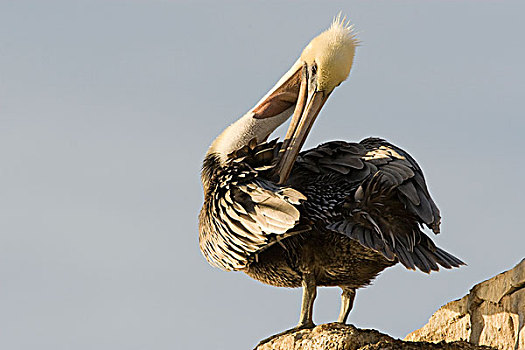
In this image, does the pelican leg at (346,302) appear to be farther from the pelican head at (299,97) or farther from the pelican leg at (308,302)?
the pelican head at (299,97)

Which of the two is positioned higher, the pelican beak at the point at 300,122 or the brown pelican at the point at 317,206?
the pelican beak at the point at 300,122

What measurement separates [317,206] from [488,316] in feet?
5.13

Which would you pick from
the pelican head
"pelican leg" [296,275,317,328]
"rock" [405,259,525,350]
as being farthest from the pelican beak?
"rock" [405,259,525,350]

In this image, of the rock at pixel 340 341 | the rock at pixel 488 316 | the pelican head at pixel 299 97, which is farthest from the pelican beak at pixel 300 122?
the rock at pixel 488 316

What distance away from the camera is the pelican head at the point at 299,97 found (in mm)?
6684

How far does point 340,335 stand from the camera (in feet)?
18.9

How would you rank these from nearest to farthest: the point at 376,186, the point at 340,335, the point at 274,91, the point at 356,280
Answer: the point at 340,335
the point at 376,186
the point at 356,280
the point at 274,91

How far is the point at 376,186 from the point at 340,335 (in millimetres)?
1102

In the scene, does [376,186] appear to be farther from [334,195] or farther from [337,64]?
[337,64]

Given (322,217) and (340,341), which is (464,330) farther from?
(322,217)

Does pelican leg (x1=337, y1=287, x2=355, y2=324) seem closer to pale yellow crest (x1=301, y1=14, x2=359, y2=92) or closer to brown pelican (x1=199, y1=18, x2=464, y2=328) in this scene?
brown pelican (x1=199, y1=18, x2=464, y2=328)

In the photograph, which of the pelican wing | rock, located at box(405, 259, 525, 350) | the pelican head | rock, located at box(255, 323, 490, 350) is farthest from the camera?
the pelican head

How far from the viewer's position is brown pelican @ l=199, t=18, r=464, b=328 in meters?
6.09

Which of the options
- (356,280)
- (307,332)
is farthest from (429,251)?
(307,332)
